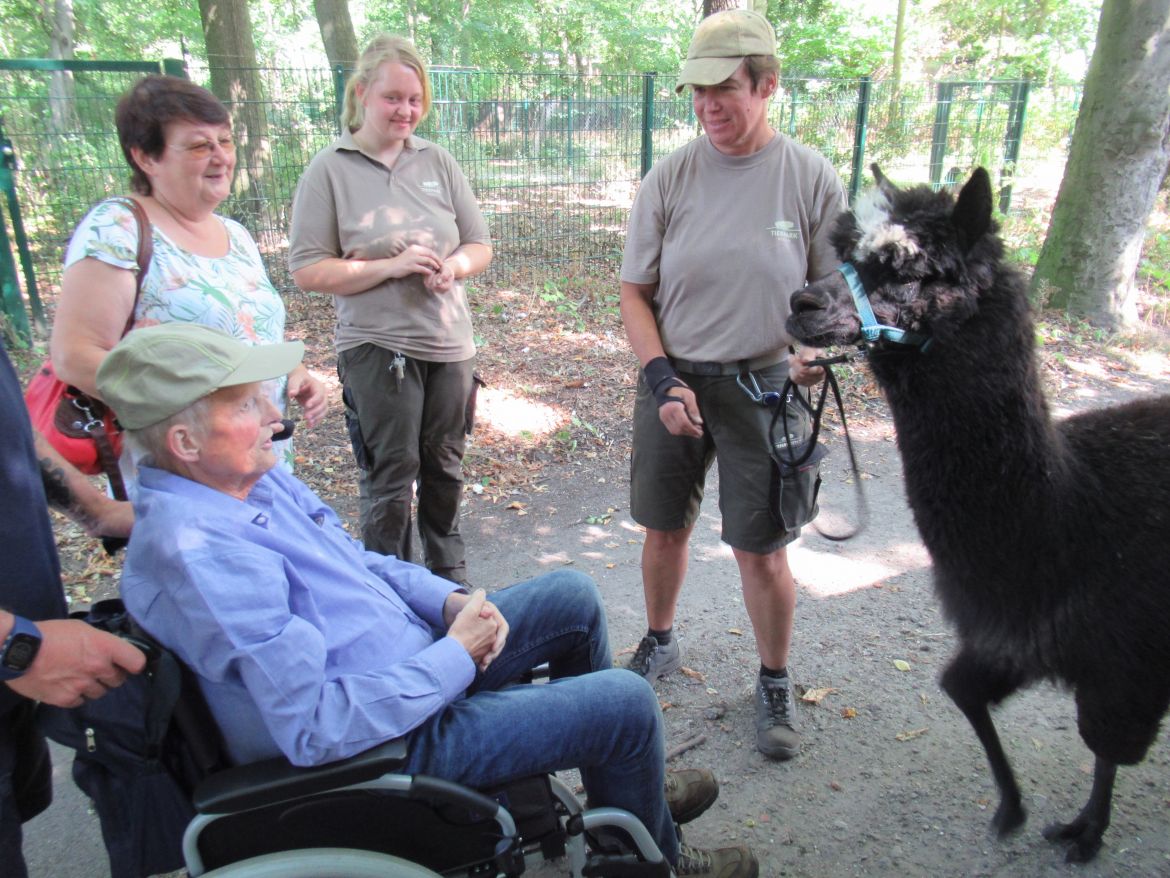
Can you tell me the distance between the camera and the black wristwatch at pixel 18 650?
1.36m

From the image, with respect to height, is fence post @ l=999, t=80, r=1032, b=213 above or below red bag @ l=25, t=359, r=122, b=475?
above

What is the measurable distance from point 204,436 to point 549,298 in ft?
21.3

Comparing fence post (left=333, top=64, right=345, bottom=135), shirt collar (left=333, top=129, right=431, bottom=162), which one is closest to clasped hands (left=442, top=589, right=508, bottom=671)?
shirt collar (left=333, top=129, right=431, bottom=162)

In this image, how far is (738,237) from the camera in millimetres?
2557

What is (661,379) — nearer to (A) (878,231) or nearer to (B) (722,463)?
(B) (722,463)

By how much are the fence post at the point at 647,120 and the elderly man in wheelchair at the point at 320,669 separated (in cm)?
731

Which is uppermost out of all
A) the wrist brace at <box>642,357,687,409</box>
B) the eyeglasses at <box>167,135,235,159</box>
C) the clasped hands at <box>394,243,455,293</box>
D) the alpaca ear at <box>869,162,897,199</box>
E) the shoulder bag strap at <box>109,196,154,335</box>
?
the eyeglasses at <box>167,135,235,159</box>

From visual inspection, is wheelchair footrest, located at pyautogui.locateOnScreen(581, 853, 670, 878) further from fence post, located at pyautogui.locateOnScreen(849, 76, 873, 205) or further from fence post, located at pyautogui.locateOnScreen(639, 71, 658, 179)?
fence post, located at pyautogui.locateOnScreen(849, 76, 873, 205)

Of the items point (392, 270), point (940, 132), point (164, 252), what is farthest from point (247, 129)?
point (940, 132)

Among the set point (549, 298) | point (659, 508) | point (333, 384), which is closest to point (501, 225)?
point (549, 298)

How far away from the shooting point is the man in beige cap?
8.16 feet

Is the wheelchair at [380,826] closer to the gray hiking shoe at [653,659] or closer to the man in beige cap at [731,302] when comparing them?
the man in beige cap at [731,302]

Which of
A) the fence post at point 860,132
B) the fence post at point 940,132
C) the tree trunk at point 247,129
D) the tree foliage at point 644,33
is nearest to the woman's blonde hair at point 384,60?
the tree trunk at point 247,129

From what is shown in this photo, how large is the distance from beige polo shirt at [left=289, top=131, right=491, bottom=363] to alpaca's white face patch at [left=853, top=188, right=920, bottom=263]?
1751 millimetres
